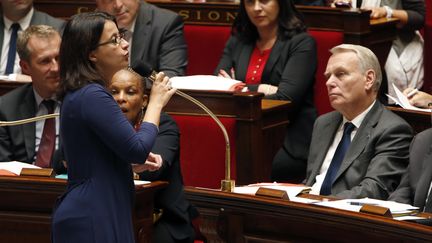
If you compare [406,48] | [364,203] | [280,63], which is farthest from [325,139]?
[406,48]

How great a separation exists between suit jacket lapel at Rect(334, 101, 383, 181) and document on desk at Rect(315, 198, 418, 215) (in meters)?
0.39

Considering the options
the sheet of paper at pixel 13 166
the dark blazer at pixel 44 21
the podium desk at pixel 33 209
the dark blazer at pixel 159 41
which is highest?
the dark blazer at pixel 44 21

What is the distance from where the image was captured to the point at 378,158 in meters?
3.61

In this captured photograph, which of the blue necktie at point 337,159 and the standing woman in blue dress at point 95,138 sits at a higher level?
the standing woman in blue dress at point 95,138

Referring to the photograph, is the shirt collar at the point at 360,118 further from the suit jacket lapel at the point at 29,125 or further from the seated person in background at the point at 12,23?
the seated person in background at the point at 12,23

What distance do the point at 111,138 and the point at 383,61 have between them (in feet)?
9.61

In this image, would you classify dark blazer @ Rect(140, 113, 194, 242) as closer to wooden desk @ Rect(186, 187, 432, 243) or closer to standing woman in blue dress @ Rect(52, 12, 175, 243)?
wooden desk @ Rect(186, 187, 432, 243)

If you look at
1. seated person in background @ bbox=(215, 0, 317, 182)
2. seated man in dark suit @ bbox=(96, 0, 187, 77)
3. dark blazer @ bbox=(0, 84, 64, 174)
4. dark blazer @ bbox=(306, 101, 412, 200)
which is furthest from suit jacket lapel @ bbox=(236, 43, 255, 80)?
dark blazer @ bbox=(306, 101, 412, 200)

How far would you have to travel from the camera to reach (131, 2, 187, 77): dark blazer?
5004 mm

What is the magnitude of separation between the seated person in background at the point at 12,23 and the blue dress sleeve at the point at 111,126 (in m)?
2.46

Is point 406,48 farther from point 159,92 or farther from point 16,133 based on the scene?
point 159,92

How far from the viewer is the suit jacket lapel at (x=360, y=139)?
12.0 feet

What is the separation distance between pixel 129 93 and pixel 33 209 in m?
0.53

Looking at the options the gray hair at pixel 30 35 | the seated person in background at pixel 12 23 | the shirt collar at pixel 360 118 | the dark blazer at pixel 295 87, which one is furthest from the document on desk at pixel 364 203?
the seated person in background at pixel 12 23
